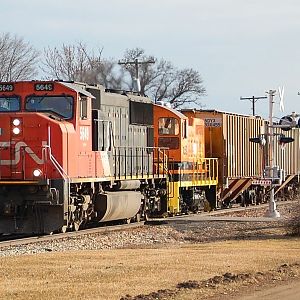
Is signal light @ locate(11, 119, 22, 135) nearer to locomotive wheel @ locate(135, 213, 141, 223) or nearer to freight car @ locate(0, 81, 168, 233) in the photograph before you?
freight car @ locate(0, 81, 168, 233)

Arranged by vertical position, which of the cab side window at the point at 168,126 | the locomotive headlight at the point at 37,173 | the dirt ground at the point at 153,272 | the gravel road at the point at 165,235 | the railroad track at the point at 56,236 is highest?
the cab side window at the point at 168,126

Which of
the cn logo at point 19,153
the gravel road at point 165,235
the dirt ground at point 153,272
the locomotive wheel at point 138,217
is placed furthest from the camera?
the locomotive wheel at point 138,217

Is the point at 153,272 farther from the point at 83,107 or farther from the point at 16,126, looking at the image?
the point at 83,107

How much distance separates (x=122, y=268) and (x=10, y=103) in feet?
30.6

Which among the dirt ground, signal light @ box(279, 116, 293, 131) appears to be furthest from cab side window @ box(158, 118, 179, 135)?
the dirt ground

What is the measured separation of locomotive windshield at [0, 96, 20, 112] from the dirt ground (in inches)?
236

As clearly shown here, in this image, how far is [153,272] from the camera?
13445 millimetres

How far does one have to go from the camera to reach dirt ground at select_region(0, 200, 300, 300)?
11648 mm

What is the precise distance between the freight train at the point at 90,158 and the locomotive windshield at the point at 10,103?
0.09ft

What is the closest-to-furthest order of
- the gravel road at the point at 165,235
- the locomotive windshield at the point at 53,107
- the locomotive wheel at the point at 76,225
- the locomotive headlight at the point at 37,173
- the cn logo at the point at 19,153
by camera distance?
the gravel road at the point at 165,235 < the locomotive headlight at the point at 37,173 < the cn logo at the point at 19,153 < the locomotive windshield at the point at 53,107 < the locomotive wheel at the point at 76,225

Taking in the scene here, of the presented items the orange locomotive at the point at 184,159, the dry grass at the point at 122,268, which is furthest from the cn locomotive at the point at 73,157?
the dry grass at the point at 122,268

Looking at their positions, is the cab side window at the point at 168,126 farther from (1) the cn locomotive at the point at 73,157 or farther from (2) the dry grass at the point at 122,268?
(2) the dry grass at the point at 122,268

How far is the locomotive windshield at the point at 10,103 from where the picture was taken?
72.2 feet

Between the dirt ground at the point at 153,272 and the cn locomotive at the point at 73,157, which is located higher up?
the cn locomotive at the point at 73,157
